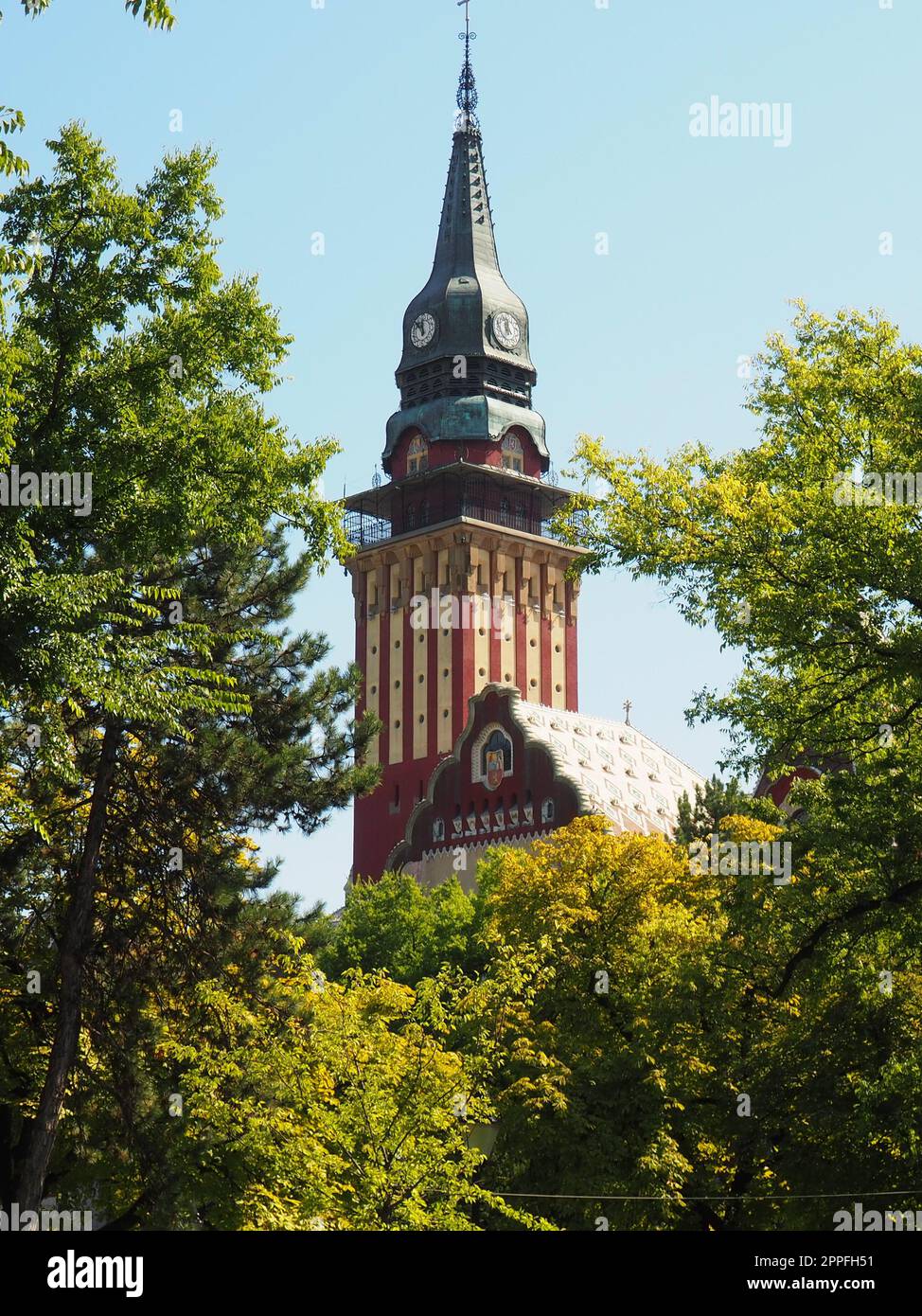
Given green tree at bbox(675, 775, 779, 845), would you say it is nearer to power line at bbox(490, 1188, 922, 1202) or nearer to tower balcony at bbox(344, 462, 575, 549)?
power line at bbox(490, 1188, 922, 1202)

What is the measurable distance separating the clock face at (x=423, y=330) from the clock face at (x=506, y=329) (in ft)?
11.1

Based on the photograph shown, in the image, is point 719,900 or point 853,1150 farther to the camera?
point 719,900

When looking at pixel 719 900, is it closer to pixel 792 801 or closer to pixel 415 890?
pixel 792 801

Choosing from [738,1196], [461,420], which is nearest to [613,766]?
[461,420]

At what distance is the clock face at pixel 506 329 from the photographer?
338 feet

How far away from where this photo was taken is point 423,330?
10344cm

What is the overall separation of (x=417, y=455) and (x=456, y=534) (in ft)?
21.6

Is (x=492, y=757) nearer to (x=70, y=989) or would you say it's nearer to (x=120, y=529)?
(x=70, y=989)

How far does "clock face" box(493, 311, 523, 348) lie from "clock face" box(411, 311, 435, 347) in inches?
133

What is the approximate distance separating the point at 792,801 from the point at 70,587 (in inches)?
485

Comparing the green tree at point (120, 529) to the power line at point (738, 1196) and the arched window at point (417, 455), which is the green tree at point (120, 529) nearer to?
the power line at point (738, 1196)

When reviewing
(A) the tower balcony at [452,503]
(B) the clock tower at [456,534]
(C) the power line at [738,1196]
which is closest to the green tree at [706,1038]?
(C) the power line at [738,1196]
